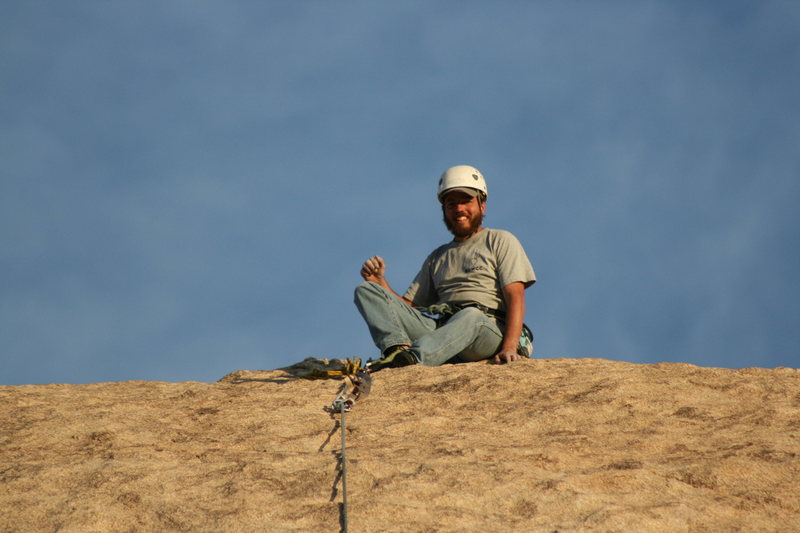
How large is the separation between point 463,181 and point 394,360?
1.66 metres

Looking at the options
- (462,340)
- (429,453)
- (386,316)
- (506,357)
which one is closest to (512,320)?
(506,357)

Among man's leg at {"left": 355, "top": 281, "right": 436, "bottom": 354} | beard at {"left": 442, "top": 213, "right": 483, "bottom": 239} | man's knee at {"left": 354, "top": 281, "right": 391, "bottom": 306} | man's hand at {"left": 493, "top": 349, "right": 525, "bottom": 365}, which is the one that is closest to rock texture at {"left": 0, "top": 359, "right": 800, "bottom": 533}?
man's hand at {"left": 493, "top": 349, "right": 525, "bottom": 365}

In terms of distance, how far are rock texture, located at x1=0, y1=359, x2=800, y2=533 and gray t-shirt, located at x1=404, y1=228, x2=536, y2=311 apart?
0.85 metres

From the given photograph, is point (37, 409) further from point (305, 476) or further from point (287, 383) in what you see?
point (305, 476)

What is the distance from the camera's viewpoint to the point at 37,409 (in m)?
5.64

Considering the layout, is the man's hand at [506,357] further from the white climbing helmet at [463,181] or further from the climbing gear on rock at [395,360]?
the white climbing helmet at [463,181]

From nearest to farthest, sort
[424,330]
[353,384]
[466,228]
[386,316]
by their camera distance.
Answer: [353,384]
[386,316]
[424,330]
[466,228]

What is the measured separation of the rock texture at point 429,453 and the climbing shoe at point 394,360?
0.60 feet

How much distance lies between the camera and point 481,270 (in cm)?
711

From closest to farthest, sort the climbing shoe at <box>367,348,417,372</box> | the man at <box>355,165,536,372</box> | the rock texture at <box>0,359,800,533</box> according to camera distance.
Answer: the rock texture at <box>0,359,800,533</box>
the climbing shoe at <box>367,348,417,372</box>
the man at <box>355,165,536,372</box>

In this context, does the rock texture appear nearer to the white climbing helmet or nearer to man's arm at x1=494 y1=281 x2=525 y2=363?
man's arm at x1=494 y1=281 x2=525 y2=363

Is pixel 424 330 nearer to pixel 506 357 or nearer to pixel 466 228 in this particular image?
pixel 506 357

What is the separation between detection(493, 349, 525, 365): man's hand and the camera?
652 centimetres

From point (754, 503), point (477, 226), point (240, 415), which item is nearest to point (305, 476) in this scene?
point (240, 415)
